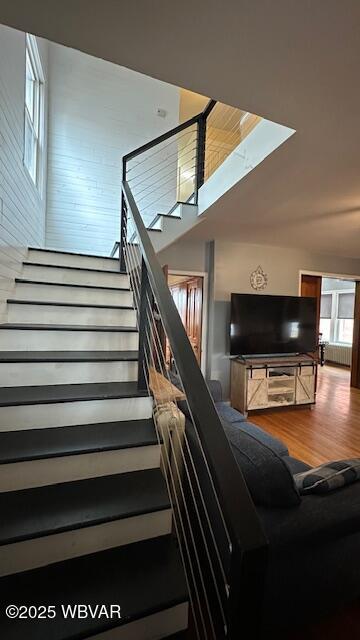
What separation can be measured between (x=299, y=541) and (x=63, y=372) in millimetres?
1432

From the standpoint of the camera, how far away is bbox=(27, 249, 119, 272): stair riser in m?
2.71

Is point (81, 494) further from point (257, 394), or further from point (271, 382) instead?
point (271, 382)

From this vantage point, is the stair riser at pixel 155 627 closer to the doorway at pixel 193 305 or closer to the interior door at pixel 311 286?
the doorway at pixel 193 305

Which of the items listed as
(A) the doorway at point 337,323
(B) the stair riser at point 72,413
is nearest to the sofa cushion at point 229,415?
(B) the stair riser at point 72,413

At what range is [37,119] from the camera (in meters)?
3.32

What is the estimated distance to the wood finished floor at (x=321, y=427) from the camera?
10.4ft

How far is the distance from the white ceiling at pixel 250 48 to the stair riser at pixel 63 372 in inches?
62.7

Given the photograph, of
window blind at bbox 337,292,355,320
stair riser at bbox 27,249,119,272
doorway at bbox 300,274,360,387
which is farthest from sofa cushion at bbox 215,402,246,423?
window blind at bbox 337,292,355,320

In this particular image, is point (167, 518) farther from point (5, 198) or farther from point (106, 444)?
point (5, 198)

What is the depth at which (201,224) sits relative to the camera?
12.2 feet

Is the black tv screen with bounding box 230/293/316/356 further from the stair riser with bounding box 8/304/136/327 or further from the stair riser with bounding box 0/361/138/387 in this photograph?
the stair riser with bounding box 0/361/138/387

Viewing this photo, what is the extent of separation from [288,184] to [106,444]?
2.57 meters

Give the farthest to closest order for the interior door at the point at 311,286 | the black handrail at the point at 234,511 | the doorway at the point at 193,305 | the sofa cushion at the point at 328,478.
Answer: the interior door at the point at 311,286, the doorway at the point at 193,305, the sofa cushion at the point at 328,478, the black handrail at the point at 234,511

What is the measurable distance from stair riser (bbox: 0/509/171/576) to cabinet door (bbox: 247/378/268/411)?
307cm
